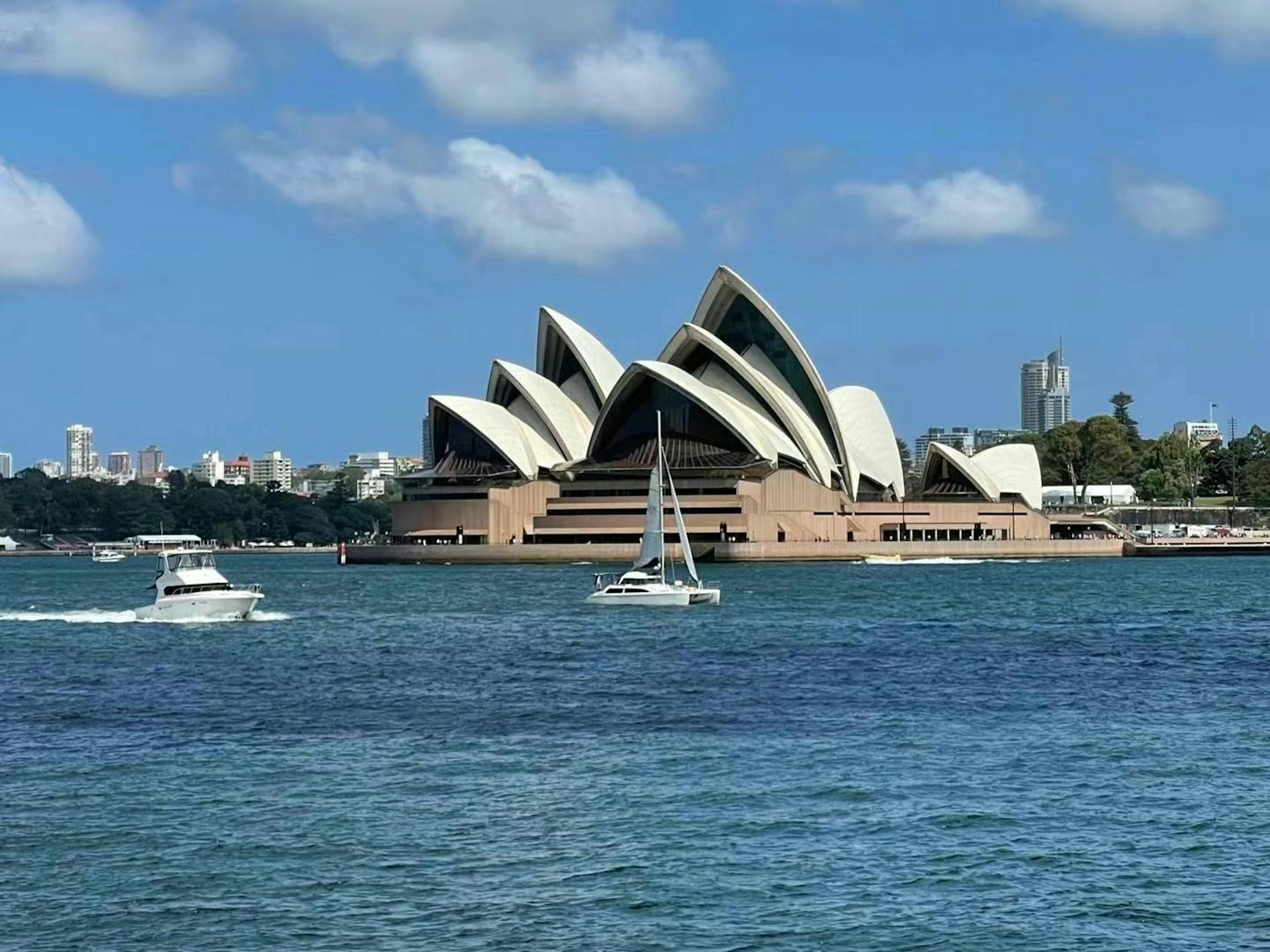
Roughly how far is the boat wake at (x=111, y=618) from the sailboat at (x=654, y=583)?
942cm

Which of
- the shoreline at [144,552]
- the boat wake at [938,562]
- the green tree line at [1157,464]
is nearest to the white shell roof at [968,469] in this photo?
the boat wake at [938,562]

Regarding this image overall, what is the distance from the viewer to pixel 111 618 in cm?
5144

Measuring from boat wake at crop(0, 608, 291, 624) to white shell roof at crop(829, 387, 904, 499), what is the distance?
2264 inches

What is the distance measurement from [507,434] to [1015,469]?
99.4 ft

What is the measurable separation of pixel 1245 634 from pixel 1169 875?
29.5 metres

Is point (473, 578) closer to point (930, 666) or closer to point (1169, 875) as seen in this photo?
point (930, 666)

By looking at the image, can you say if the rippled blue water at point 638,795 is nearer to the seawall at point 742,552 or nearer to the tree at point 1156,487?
the seawall at point 742,552

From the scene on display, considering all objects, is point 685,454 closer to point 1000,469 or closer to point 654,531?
point 1000,469

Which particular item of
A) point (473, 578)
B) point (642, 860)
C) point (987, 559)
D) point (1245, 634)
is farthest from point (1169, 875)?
point (987, 559)

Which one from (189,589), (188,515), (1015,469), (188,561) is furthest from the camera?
(188,515)

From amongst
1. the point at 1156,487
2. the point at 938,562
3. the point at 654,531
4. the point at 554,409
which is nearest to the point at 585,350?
the point at 554,409

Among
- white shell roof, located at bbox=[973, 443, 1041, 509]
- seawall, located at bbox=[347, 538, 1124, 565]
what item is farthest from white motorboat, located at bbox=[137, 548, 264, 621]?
white shell roof, located at bbox=[973, 443, 1041, 509]

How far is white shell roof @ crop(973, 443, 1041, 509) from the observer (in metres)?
113

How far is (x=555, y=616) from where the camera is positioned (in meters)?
51.9
